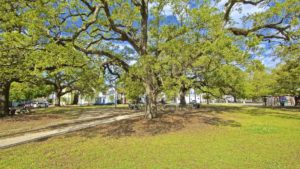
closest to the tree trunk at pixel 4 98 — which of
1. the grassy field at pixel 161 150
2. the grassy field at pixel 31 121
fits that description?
the grassy field at pixel 31 121

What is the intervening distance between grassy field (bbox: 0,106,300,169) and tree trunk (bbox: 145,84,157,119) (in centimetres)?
255

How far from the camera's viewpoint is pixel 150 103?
14.7 metres

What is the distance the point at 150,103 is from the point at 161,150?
262 inches

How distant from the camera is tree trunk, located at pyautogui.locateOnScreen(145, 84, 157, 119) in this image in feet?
47.0

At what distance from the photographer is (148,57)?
454 inches

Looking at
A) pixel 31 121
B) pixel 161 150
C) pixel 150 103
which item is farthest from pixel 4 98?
pixel 161 150

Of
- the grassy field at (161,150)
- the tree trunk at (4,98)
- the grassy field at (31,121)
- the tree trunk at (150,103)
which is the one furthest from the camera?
the tree trunk at (4,98)

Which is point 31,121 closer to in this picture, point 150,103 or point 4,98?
point 4,98

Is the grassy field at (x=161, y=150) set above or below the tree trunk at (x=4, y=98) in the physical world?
below

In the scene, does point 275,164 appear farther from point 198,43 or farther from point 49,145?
point 49,145

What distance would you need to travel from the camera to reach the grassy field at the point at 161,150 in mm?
6559

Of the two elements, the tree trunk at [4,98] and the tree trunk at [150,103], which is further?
the tree trunk at [4,98]

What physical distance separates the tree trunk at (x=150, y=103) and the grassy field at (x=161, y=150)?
8.38 ft

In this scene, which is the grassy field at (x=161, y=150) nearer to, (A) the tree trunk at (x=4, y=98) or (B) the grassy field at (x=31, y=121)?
(B) the grassy field at (x=31, y=121)
